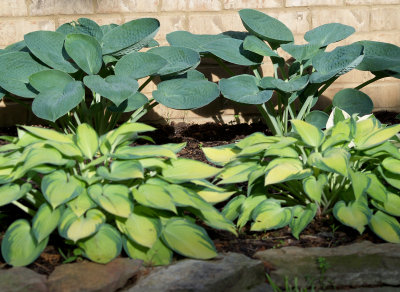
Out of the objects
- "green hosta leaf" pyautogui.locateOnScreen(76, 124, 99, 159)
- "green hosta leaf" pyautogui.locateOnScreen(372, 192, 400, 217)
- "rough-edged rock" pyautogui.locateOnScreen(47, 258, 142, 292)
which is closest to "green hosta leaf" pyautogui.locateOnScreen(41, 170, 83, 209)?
"green hosta leaf" pyautogui.locateOnScreen(76, 124, 99, 159)

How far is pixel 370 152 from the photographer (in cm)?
242

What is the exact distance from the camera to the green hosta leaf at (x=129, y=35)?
10.0 feet

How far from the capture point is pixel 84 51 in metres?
2.93

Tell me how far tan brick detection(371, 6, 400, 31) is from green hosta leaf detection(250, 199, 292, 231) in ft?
7.10

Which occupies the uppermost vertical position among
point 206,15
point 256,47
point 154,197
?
point 206,15

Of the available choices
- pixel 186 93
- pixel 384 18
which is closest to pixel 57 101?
pixel 186 93

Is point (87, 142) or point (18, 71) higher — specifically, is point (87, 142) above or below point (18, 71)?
below

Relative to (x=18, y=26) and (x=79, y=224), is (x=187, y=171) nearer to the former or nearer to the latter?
(x=79, y=224)

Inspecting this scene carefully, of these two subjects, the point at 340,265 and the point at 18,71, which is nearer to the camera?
the point at 340,265

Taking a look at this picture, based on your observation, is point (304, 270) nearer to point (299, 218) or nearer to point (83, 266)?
point (299, 218)

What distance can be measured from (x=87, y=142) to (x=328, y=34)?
1.70m

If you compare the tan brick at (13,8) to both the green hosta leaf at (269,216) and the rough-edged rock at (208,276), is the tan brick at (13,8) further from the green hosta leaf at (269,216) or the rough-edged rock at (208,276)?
the rough-edged rock at (208,276)

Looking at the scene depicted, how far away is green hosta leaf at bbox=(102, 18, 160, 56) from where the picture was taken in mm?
3061

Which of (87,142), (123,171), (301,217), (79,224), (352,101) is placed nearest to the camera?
(79,224)
